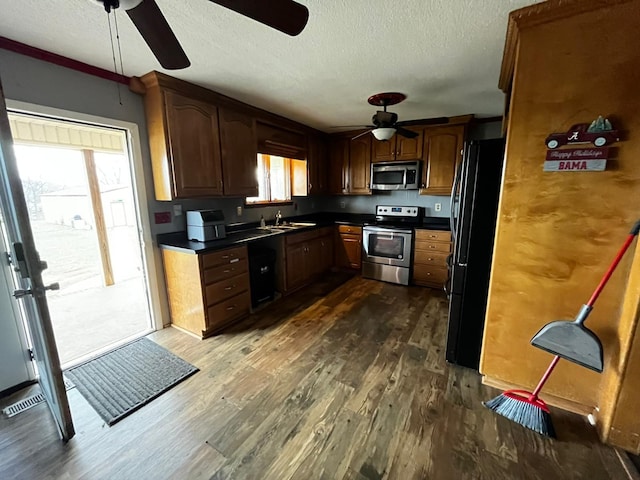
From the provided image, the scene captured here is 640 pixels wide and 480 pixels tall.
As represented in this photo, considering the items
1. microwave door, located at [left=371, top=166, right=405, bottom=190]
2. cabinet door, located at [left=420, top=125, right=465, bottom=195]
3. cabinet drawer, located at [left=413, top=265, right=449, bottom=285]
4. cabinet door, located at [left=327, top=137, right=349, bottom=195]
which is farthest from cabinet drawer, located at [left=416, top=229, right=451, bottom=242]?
cabinet door, located at [left=327, top=137, right=349, bottom=195]

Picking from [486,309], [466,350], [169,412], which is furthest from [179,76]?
[466,350]

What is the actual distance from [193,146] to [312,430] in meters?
2.49

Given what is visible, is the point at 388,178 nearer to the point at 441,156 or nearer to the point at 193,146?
the point at 441,156

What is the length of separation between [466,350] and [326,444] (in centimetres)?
131

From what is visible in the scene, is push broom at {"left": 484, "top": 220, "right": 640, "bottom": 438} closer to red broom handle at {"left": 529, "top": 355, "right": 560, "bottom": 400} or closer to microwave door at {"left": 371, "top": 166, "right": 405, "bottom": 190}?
Result: red broom handle at {"left": 529, "top": 355, "right": 560, "bottom": 400}

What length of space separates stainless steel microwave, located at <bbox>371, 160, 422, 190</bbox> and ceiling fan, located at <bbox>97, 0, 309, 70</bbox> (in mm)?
3171

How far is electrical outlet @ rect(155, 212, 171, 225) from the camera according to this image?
8.54 ft

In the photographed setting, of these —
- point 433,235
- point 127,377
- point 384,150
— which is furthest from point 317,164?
point 127,377

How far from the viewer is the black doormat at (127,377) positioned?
179 cm

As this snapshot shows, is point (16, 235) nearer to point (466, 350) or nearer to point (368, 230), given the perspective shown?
point (466, 350)

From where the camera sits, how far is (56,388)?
1.46 metres

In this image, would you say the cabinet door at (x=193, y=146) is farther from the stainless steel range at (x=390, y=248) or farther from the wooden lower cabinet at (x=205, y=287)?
the stainless steel range at (x=390, y=248)

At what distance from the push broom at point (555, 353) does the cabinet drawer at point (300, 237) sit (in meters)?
2.57

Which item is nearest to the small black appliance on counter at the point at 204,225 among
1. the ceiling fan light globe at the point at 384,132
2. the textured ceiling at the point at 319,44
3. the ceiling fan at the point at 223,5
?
the textured ceiling at the point at 319,44
